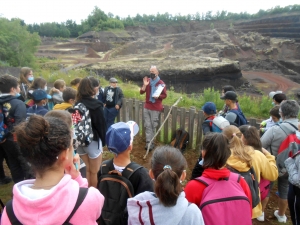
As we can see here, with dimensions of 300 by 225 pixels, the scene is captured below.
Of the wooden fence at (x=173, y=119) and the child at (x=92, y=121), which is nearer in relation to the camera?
the child at (x=92, y=121)

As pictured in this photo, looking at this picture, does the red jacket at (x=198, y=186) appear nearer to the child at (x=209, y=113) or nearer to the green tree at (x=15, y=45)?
the child at (x=209, y=113)

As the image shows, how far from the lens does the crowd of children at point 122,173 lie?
4.27 ft

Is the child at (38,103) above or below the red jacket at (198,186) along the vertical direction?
above

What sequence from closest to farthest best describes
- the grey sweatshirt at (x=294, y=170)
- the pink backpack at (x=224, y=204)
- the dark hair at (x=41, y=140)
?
the dark hair at (x=41, y=140) < the pink backpack at (x=224, y=204) < the grey sweatshirt at (x=294, y=170)

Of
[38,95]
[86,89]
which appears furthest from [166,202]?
[38,95]

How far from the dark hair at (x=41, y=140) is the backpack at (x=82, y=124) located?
1.71 m

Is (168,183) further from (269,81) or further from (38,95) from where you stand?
(269,81)

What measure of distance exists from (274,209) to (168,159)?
2.82 metres

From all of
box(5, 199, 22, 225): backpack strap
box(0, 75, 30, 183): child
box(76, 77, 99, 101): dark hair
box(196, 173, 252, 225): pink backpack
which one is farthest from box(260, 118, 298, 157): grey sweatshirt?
box(0, 75, 30, 183): child

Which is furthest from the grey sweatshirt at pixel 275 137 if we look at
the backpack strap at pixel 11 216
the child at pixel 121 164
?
the backpack strap at pixel 11 216

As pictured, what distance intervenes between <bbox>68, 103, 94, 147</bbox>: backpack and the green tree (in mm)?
24241

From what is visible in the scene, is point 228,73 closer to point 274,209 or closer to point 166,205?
point 274,209

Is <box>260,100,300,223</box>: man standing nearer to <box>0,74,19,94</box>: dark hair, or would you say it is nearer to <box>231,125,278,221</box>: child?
<box>231,125,278,221</box>: child

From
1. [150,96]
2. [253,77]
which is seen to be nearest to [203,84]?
[253,77]
